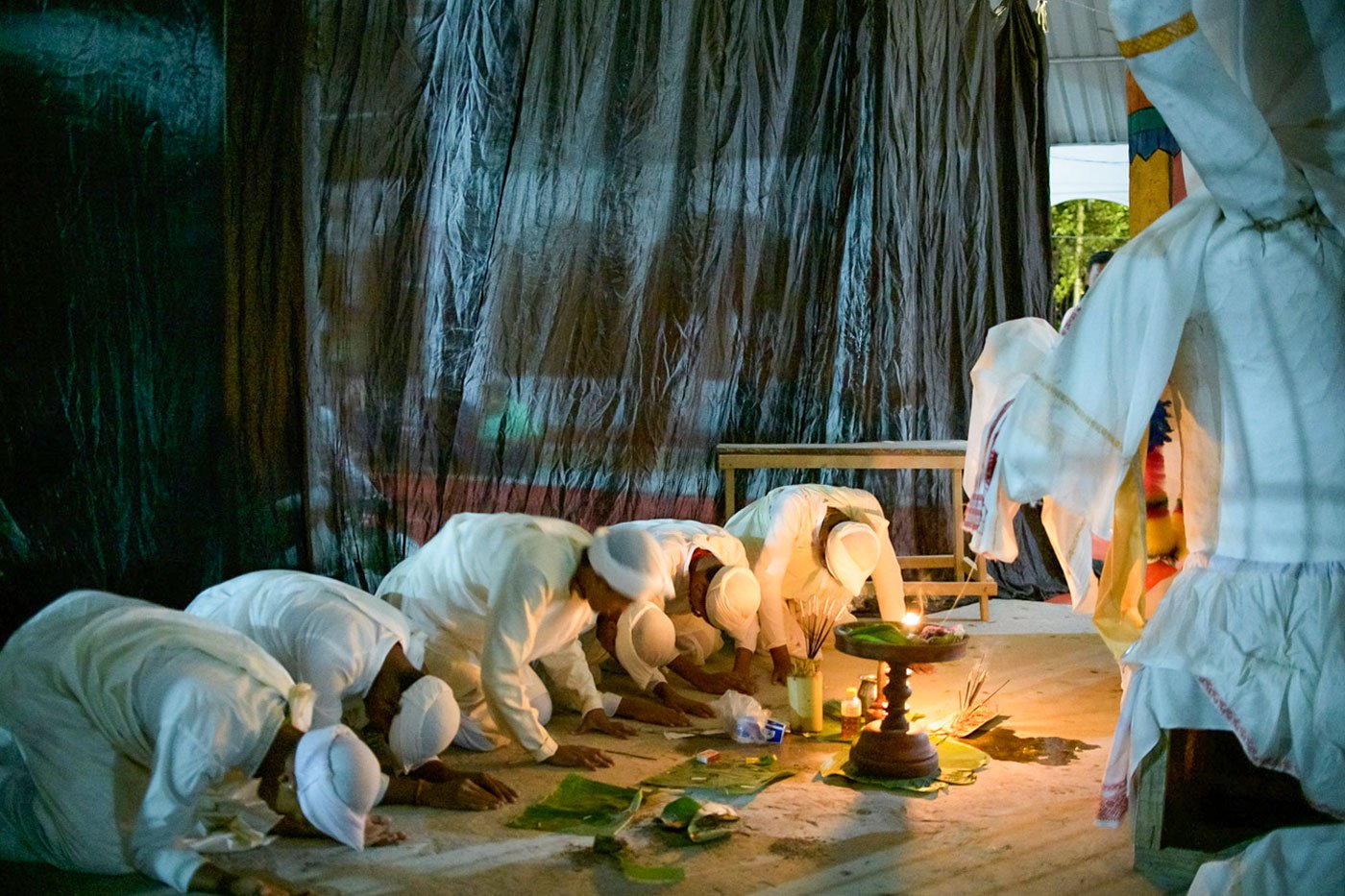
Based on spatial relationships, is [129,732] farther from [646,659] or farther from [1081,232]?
[1081,232]

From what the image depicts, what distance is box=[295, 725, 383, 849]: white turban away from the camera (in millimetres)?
3152

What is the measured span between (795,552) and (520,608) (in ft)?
6.18

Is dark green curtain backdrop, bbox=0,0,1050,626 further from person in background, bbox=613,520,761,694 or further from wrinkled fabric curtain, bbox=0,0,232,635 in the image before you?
person in background, bbox=613,520,761,694

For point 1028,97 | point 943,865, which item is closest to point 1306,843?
point 943,865

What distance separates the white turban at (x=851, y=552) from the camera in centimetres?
527

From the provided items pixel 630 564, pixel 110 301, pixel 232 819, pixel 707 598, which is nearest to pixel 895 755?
pixel 630 564

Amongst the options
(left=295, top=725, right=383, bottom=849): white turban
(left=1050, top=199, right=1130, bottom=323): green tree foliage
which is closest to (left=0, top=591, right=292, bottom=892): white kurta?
(left=295, top=725, right=383, bottom=849): white turban

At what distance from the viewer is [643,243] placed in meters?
6.26

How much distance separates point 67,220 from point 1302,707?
159 inches

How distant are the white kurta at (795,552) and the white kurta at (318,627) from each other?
196 centimetres

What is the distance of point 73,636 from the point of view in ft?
10.4

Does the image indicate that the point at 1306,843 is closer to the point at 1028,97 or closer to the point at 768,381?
the point at 768,381

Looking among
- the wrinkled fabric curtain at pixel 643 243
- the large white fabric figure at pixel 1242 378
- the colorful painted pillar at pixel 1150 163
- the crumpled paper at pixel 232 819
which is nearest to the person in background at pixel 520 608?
the crumpled paper at pixel 232 819

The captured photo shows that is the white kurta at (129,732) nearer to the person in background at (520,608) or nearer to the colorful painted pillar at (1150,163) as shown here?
the person in background at (520,608)
